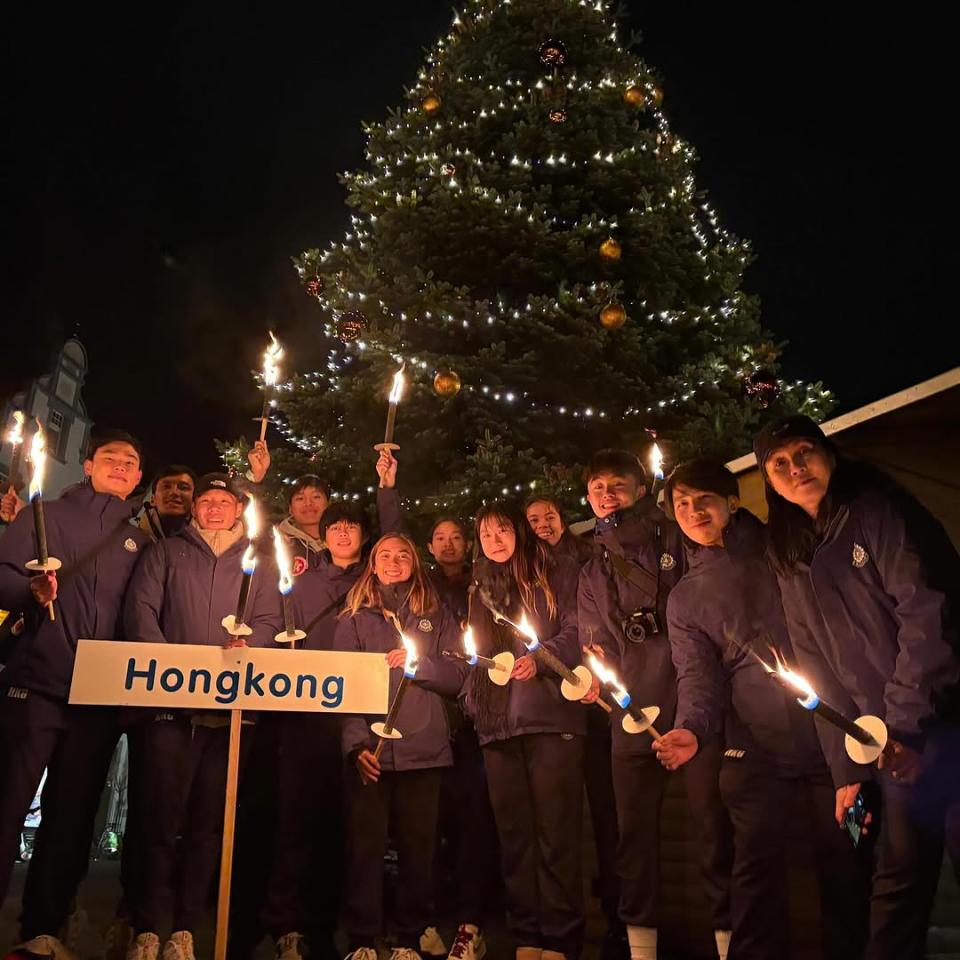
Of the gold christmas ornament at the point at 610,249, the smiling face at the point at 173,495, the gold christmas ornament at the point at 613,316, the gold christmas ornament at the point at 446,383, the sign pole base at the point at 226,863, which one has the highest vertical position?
the gold christmas ornament at the point at 610,249

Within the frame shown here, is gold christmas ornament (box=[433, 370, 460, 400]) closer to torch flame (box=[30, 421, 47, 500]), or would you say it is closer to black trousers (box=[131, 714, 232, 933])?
black trousers (box=[131, 714, 232, 933])

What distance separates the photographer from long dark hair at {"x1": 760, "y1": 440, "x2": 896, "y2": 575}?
319 centimetres

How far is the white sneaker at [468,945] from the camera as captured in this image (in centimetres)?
411

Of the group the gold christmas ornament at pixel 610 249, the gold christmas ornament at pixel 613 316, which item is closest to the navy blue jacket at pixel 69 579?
the gold christmas ornament at pixel 613 316

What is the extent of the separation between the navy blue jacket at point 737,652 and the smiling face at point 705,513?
0.04 metres

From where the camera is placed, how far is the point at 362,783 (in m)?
4.20

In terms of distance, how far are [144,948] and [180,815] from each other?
0.56m

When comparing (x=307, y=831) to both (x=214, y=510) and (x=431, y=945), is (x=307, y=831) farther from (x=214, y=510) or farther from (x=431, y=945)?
(x=214, y=510)

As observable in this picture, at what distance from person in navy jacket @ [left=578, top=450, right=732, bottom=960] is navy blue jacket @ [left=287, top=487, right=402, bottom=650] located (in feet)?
4.61

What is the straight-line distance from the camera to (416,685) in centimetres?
446

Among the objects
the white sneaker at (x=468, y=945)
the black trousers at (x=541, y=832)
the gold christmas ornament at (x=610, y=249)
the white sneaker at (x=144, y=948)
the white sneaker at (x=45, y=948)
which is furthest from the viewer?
the gold christmas ornament at (x=610, y=249)

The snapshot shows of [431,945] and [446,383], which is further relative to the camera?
[446,383]

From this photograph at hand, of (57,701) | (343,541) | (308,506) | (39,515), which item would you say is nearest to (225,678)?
(39,515)

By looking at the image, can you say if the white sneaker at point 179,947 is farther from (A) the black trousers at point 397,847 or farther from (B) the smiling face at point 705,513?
(B) the smiling face at point 705,513
